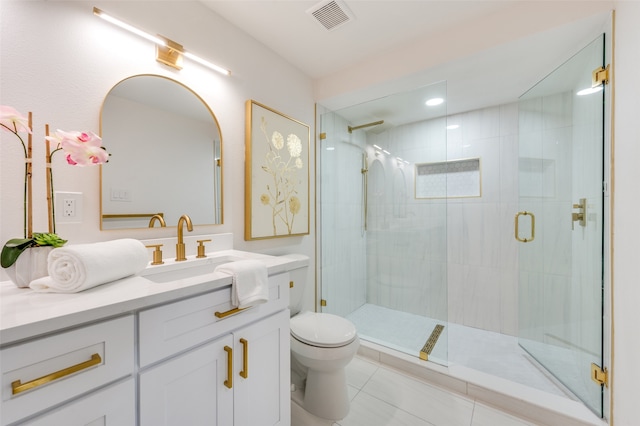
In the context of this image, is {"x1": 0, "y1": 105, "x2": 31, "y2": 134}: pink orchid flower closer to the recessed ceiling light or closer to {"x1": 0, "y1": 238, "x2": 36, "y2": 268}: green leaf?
{"x1": 0, "y1": 238, "x2": 36, "y2": 268}: green leaf

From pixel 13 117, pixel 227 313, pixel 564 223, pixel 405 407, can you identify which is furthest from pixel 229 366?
pixel 564 223

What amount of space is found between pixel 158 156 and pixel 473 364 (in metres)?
2.54

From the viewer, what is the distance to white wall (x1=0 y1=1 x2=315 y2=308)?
0.91 meters

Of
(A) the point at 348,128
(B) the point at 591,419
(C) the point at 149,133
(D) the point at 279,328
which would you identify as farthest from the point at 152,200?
(B) the point at 591,419

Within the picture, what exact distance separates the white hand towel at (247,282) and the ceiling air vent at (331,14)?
1.50 m

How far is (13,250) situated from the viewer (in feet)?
2.58

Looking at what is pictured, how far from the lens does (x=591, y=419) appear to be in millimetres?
1337

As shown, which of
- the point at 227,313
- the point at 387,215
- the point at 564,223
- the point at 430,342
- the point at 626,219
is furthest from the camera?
the point at 387,215

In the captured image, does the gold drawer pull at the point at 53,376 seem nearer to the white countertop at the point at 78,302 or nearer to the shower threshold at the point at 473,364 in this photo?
the white countertop at the point at 78,302

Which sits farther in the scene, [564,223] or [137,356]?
[564,223]

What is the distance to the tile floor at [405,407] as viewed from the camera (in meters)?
1.45

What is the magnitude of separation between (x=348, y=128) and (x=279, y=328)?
205 cm

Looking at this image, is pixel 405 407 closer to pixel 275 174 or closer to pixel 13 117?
pixel 275 174

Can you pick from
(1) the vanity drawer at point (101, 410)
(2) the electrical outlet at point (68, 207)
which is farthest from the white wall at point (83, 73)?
(1) the vanity drawer at point (101, 410)
